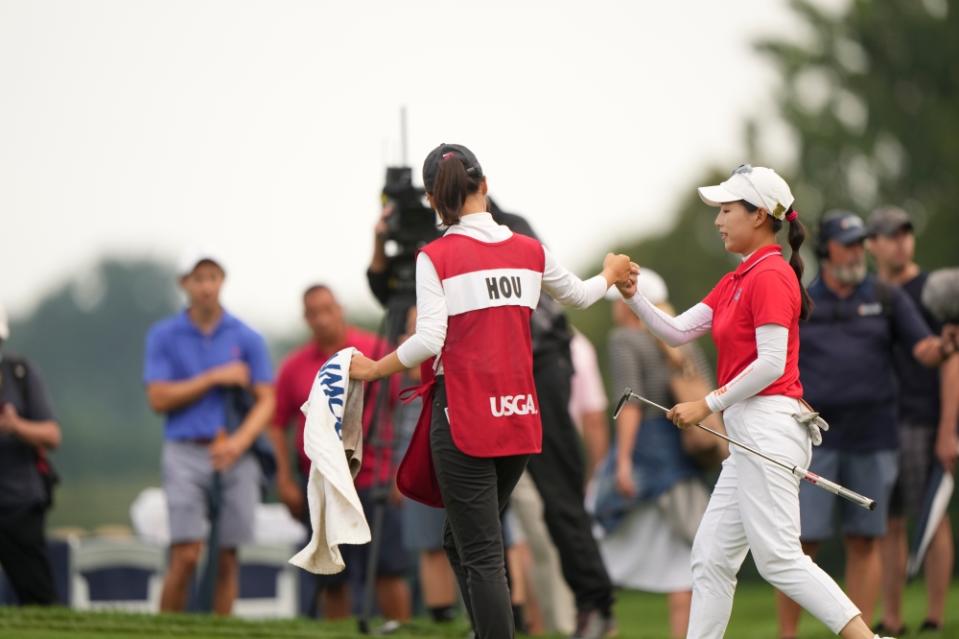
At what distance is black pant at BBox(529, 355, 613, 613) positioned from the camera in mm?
8398

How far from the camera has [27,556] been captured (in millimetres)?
9703

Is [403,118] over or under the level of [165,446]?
over

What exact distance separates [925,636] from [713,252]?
110 feet

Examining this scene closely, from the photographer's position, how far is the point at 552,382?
27.6ft

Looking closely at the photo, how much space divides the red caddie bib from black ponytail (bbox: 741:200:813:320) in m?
1.00

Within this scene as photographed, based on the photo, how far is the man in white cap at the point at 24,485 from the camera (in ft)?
31.6

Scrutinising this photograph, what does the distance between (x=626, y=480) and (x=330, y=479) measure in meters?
3.53

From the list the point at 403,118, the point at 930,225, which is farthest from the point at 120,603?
the point at 930,225

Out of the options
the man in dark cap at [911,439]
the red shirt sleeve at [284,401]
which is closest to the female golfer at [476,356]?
the man in dark cap at [911,439]

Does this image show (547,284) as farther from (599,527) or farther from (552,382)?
(599,527)

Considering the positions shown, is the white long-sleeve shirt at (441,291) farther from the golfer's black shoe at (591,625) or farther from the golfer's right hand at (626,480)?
the golfer's right hand at (626,480)

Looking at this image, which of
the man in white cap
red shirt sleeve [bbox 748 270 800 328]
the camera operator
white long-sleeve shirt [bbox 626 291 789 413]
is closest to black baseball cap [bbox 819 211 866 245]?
the camera operator

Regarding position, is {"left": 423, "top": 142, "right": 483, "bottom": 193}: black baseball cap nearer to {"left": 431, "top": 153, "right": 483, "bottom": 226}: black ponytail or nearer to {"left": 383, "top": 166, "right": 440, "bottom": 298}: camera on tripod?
{"left": 431, "top": 153, "right": 483, "bottom": 226}: black ponytail

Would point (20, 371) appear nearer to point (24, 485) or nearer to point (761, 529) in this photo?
point (24, 485)
